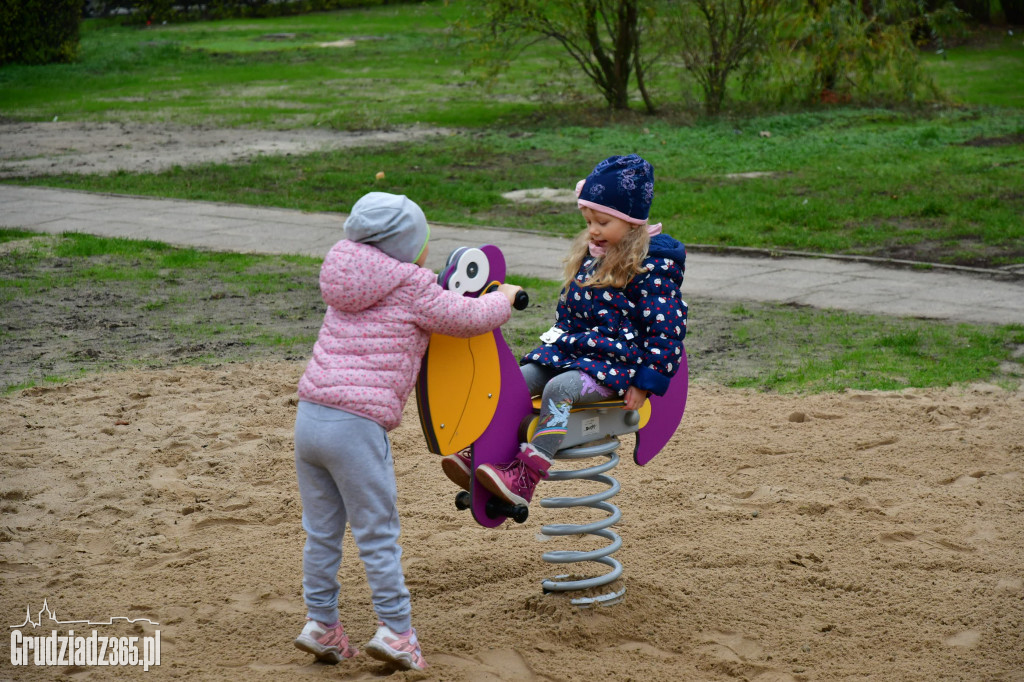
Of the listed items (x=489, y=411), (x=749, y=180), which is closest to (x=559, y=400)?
(x=489, y=411)

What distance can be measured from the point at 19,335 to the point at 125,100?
17651 millimetres

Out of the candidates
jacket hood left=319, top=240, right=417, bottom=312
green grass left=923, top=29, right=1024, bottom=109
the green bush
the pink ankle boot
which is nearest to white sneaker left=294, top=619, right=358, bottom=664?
the pink ankle boot

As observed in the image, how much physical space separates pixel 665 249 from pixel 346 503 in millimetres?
1472

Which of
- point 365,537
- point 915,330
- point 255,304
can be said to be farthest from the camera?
point 255,304

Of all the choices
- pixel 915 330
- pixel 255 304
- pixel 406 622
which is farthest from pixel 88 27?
pixel 406 622

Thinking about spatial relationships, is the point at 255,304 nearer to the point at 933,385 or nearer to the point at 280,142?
the point at 933,385

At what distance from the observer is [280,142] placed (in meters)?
18.3

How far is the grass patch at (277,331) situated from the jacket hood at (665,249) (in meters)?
3.08

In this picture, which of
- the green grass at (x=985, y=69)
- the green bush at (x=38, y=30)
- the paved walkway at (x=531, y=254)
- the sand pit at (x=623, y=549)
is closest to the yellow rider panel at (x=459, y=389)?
the sand pit at (x=623, y=549)

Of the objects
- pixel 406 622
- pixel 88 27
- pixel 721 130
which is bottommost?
pixel 406 622

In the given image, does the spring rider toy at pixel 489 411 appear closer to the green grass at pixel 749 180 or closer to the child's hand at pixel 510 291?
the child's hand at pixel 510 291

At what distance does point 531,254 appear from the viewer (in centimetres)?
1067

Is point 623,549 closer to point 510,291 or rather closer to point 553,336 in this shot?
point 553,336

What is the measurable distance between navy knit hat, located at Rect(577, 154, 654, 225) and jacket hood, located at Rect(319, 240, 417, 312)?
2.60ft
